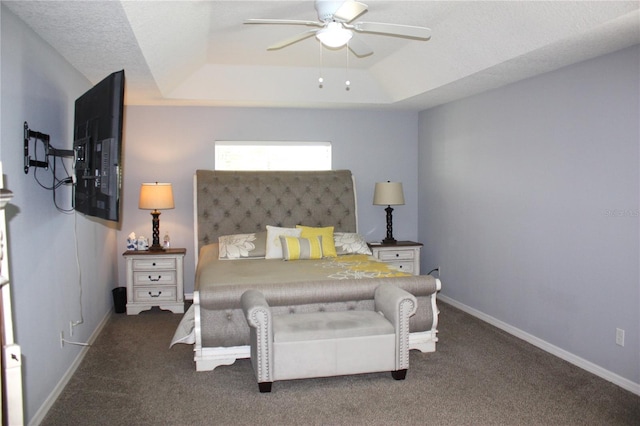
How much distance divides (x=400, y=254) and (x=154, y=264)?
102 inches

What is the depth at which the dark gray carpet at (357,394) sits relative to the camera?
110 inches

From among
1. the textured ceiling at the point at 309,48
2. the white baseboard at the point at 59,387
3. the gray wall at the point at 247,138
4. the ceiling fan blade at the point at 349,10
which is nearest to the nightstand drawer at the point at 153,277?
the gray wall at the point at 247,138

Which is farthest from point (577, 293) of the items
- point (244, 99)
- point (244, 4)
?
point (244, 99)

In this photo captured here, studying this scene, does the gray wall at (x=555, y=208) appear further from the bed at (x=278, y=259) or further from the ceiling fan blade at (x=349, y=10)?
the ceiling fan blade at (x=349, y=10)

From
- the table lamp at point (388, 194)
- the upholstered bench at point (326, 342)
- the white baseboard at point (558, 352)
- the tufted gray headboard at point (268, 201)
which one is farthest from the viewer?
the table lamp at point (388, 194)

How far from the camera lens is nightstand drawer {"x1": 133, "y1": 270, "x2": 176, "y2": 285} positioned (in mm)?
4918

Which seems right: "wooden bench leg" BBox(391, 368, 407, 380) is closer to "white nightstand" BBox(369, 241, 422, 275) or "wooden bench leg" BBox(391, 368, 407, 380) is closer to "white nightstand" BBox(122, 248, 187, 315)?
"white nightstand" BBox(369, 241, 422, 275)

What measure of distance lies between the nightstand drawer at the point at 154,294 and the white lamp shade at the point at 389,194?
2.36 m

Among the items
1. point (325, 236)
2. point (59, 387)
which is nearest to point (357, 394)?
point (59, 387)

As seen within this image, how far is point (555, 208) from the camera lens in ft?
12.5

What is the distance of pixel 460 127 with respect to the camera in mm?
5145

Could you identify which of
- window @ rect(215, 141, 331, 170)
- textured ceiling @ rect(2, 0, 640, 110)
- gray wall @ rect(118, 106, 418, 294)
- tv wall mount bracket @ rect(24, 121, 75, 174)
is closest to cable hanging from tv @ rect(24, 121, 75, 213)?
tv wall mount bracket @ rect(24, 121, 75, 174)

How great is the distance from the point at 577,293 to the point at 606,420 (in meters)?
1.07

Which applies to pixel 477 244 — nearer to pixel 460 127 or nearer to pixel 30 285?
pixel 460 127
